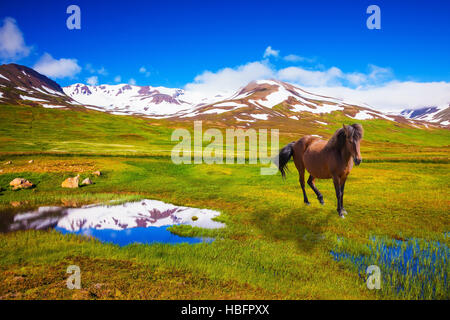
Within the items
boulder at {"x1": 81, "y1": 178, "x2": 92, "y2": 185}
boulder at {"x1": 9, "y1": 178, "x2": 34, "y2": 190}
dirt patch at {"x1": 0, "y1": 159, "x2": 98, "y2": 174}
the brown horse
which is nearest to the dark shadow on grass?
the brown horse

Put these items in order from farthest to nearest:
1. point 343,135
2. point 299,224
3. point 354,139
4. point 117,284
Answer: point 299,224 < point 343,135 < point 354,139 < point 117,284

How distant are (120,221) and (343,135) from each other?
1157 centimetres

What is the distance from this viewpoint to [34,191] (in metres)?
16.5

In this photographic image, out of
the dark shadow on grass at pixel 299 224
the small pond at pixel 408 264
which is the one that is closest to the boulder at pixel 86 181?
the dark shadow on grass at pixel 299 224

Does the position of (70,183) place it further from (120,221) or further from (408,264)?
(408,264)

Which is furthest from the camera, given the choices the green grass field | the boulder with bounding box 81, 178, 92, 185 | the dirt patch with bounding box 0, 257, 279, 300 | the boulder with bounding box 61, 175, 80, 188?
the boulder with bounding box 81, 178, 92, 185

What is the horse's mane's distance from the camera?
8156mm

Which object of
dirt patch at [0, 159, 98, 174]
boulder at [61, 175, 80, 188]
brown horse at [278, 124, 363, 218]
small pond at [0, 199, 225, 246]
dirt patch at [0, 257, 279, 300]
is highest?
brown horse at [278, 124, 363, 218]

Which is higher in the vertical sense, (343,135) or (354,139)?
(343,135)

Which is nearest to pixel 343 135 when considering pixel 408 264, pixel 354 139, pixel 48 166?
pixel 354 139

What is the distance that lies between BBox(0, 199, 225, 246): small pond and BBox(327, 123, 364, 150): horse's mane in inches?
253

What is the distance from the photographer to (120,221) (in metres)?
11.4

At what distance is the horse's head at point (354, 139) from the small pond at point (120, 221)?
651 cm

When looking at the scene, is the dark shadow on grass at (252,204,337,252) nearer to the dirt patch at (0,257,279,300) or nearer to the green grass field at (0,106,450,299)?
the green grass field at (0,106,450,299)
